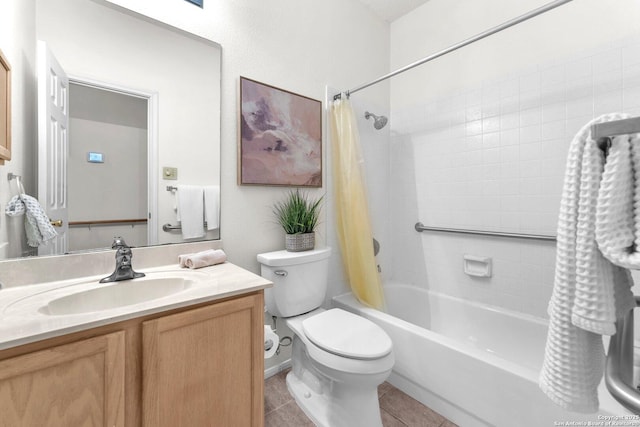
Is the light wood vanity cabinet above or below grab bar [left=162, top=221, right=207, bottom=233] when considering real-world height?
below

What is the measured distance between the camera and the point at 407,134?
226 centimetres

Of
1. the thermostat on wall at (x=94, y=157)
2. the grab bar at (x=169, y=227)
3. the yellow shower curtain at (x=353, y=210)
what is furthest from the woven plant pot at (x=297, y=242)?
the thermostat on wall at (x=94, y=157)

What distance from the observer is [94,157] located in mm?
1164

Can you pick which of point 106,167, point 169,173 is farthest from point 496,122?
point 106,167

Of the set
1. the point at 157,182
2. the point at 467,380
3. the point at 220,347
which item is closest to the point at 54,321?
the point at 220,347

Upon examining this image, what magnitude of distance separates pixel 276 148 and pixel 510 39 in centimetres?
157

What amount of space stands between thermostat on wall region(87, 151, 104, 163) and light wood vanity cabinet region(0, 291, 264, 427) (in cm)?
74

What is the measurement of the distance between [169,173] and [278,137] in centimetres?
63

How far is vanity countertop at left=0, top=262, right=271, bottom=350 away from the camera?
69 centimetres

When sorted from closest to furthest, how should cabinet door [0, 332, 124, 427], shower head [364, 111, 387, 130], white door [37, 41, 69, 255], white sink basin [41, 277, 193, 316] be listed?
cabinet door [0, 332, 124, 427]
white sink basin [41, 277, 193, 316]
white door [37, 41, 69, 255]
shower head [364, 111, 387, 130]

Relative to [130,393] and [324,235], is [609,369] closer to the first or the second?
[130,393]

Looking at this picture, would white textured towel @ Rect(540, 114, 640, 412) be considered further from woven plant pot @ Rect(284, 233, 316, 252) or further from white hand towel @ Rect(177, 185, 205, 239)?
white hand towel @ Rect(177, 185, 205, 239)

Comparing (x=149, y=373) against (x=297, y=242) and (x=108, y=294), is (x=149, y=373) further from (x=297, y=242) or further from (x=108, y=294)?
(x=297, y=242)

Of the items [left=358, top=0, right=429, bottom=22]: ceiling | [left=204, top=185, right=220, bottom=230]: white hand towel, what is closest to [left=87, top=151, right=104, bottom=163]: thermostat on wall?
[left=204, top=185, right=220, bottom=230]: white hand towel
